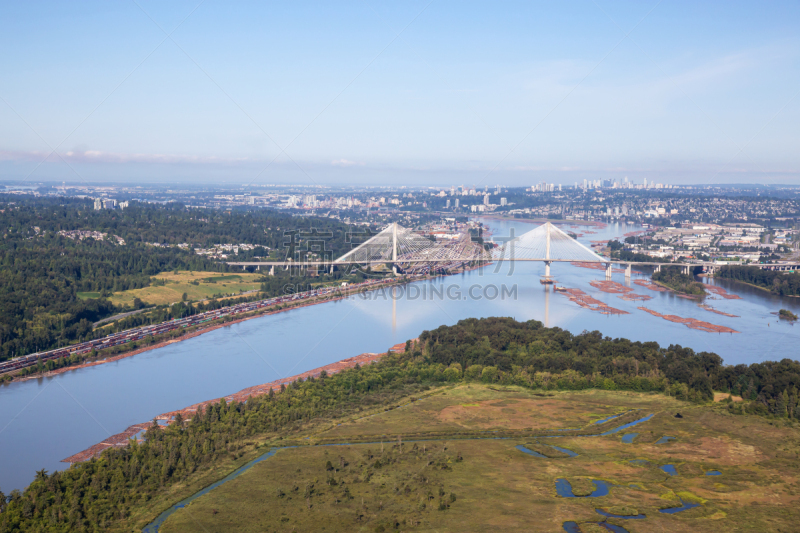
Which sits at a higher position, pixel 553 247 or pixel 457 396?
pixel 553 247

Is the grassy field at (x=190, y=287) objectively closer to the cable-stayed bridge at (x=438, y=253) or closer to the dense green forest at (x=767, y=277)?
the cable-stayed bridge at (x=438, y=253)

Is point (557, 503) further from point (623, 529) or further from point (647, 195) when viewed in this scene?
point (647, 195)

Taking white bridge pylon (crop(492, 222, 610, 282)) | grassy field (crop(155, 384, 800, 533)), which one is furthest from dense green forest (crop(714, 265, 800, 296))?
grassy field (crop(155, 384, 800, 533))

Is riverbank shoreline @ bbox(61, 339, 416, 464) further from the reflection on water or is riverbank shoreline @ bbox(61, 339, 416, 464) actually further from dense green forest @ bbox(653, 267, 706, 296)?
dense green forest @ bbox(653, 267, 706, 296)

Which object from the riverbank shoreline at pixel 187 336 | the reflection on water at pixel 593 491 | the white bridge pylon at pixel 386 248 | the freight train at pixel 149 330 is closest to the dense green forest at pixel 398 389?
the reflection on water at pixel 593 491

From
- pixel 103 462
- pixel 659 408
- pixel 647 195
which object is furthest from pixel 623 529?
pixel 647 195

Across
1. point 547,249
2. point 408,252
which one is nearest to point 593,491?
point 547,249

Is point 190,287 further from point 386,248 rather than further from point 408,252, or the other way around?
point 408,252

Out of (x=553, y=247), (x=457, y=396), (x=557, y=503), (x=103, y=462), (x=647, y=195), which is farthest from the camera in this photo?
(x=647, y=195)
